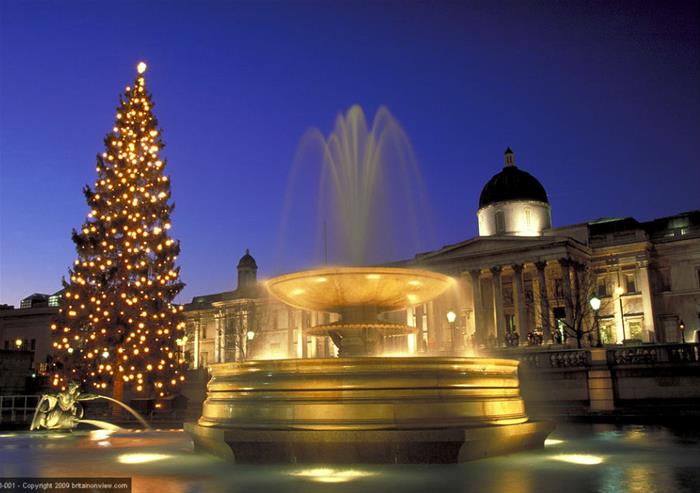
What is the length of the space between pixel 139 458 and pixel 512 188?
57428 mm

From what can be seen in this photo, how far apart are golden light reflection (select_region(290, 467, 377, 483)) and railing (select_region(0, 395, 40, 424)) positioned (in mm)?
17767

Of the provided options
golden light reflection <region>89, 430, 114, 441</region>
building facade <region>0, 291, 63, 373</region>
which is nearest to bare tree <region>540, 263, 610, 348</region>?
golden light reflection <region>89, 430, 114, 441</region>

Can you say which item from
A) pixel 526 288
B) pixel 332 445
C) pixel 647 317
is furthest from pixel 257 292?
pixel 332 445

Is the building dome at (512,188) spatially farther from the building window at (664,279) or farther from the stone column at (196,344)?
the stone column at (196,344)

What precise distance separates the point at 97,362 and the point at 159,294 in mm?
3641

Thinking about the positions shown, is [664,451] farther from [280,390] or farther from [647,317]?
[647,317]

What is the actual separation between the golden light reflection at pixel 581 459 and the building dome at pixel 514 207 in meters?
52.9

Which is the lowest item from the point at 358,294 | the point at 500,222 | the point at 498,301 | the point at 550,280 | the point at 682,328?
→ the point at 358,294

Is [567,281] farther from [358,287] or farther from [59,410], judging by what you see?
[59,410]

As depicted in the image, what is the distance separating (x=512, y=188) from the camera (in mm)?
62875

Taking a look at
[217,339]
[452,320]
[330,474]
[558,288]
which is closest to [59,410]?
[330,474]

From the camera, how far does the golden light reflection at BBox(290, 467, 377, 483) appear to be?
23.6 feet

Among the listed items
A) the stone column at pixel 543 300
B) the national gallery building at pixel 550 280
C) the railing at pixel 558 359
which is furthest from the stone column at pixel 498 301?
the railing at pixel 558 359

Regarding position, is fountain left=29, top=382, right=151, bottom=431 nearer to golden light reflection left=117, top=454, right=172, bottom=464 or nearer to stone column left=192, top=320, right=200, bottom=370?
golden light reflection left=117, top=454, right=172, bottom=464
